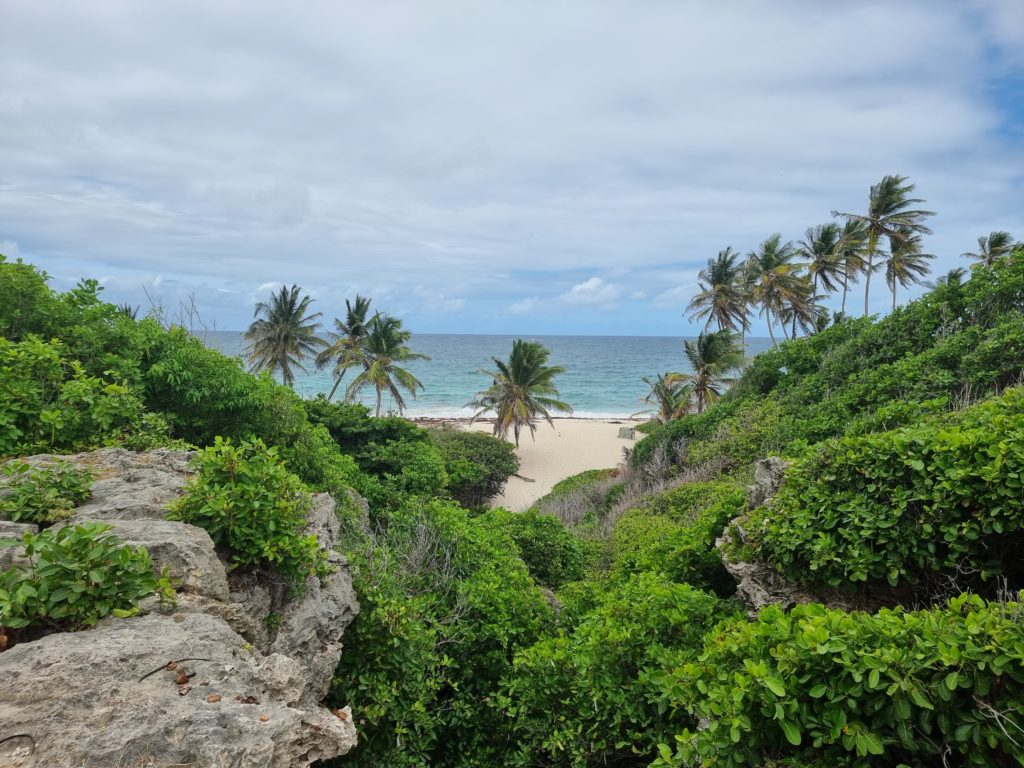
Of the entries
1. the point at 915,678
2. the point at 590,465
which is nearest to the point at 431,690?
the point at 915,678

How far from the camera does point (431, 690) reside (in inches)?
216

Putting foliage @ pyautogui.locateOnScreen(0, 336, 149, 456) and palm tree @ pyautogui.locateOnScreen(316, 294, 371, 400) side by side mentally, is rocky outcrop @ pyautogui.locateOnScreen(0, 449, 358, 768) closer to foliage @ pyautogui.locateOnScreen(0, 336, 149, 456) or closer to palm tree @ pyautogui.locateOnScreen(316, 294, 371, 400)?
foliage @ pyautogui.locateOnScreen(0, 336, 149, 456)

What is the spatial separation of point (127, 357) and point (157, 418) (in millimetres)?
1278

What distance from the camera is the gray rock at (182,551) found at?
11.5 ft

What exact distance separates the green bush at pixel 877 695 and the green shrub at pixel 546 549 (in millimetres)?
6568

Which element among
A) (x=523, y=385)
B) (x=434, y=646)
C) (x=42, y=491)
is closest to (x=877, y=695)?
(x=434, y=646)

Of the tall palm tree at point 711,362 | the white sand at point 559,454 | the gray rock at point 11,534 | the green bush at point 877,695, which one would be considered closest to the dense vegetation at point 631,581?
the green bush at point 877,695

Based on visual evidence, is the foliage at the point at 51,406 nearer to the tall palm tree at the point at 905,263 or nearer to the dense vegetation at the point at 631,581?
the dense vegetation at the point at 631,581

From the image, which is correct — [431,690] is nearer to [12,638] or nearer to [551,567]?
[12,638]

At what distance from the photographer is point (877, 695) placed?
3027 mm

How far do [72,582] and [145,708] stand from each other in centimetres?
80

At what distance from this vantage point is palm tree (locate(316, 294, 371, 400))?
35156mm

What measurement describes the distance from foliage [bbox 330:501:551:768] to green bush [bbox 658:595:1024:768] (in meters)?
2.65

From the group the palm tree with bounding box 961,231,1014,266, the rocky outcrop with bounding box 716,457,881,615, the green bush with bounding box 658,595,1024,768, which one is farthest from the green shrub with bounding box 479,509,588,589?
the palm tree with bounding box 961,231,1014,266
